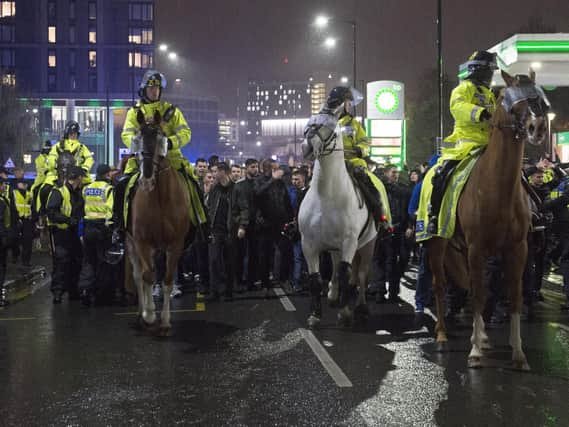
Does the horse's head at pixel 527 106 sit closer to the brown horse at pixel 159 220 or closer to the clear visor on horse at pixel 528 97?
the clear visor on horse at pixel 528 97

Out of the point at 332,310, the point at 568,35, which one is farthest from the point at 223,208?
the point at 568,35

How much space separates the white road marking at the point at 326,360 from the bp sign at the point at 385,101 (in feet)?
90.3

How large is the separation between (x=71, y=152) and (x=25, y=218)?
15.9 feet

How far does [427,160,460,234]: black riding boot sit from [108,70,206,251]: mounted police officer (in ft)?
11.2

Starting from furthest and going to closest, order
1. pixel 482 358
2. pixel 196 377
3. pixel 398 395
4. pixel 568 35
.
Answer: pixel 568 35 < pixel 482 358 < pixel 196 377 < pixel 398 395

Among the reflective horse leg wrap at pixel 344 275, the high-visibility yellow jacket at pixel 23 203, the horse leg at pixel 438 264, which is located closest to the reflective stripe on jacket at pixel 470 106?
the horse leg at pixel 438 264

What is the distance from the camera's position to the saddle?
37.8 ft

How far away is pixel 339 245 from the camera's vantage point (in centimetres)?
1099

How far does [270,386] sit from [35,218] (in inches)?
445

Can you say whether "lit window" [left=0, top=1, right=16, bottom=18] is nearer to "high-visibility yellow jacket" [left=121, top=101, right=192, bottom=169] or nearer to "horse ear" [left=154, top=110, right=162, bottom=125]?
"high-visibility yellow jacket" [left=121, top=101, right=192, bottom=169]

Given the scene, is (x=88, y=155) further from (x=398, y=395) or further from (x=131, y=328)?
(x=398, y=395)

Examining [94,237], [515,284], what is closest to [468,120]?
[515,284]

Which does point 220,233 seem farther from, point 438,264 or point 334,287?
point 438,264

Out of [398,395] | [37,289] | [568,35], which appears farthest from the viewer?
[568,35]
